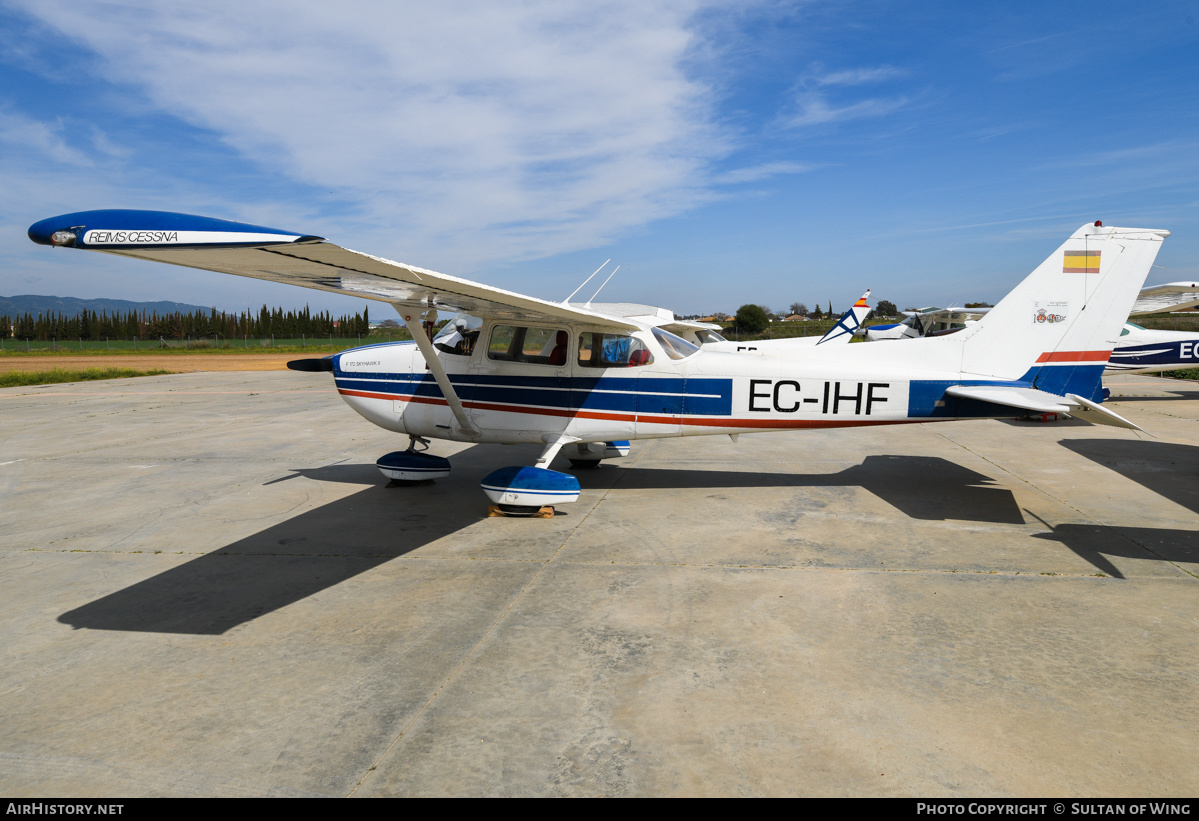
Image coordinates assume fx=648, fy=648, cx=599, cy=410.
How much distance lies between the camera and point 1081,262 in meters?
6.73

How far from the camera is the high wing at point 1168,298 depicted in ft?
43.4

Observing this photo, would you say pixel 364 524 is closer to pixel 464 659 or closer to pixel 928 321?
pixel 464 659

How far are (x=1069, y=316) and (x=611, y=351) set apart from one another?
15.8ft

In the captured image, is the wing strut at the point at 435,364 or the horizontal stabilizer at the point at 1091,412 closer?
the horizontal stabilizer at the point at 1091,412

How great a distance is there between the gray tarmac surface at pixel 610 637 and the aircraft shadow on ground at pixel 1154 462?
0.09 metres

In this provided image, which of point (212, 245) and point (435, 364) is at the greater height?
point (212, 245)

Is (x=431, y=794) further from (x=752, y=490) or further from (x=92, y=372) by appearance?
(x=92, y=372)

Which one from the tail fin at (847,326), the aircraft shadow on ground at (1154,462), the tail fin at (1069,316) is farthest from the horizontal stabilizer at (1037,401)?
the tail fin at (847,326)

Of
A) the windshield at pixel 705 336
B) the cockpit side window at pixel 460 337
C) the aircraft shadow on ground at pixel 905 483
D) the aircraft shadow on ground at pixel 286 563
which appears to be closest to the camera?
the aircraft shadow on ground at pixel 286 563

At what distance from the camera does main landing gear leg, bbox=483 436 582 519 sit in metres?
6.50

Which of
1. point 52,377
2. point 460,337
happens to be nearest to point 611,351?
point 460,337

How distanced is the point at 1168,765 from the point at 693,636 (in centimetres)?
220

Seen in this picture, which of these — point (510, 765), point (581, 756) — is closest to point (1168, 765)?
point (581, 756)

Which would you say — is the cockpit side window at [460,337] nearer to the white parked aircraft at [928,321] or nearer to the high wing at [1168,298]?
the high wing at [1168,298]
